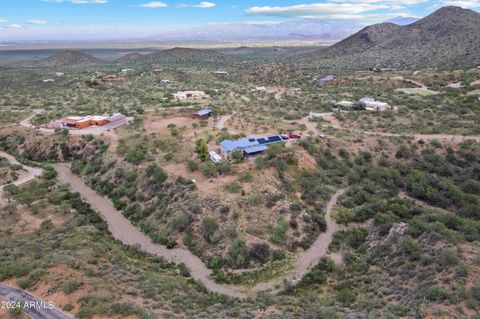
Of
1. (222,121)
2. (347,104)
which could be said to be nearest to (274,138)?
(222,121)

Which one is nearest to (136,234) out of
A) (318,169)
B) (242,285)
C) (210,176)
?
(210,176)

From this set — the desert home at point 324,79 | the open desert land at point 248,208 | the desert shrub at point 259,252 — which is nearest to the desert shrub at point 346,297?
the open desert land at point 248,208

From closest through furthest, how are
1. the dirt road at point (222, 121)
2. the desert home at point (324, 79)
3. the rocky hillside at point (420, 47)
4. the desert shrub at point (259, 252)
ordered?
the desert shrub at point (259, 252) → the dirt road at point (222, 121) → the desert home at point (324, 79) → the rocky hillside at point (420, 47)

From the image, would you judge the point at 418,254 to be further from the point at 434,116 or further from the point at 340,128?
the point at 434,116

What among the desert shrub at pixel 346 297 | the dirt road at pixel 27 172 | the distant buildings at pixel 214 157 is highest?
the distant buildings at pixel 214 157

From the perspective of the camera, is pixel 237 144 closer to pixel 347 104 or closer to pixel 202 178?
pixel 202 178

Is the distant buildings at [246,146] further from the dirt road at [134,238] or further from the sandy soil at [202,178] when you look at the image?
the dirt road at [134,238]
